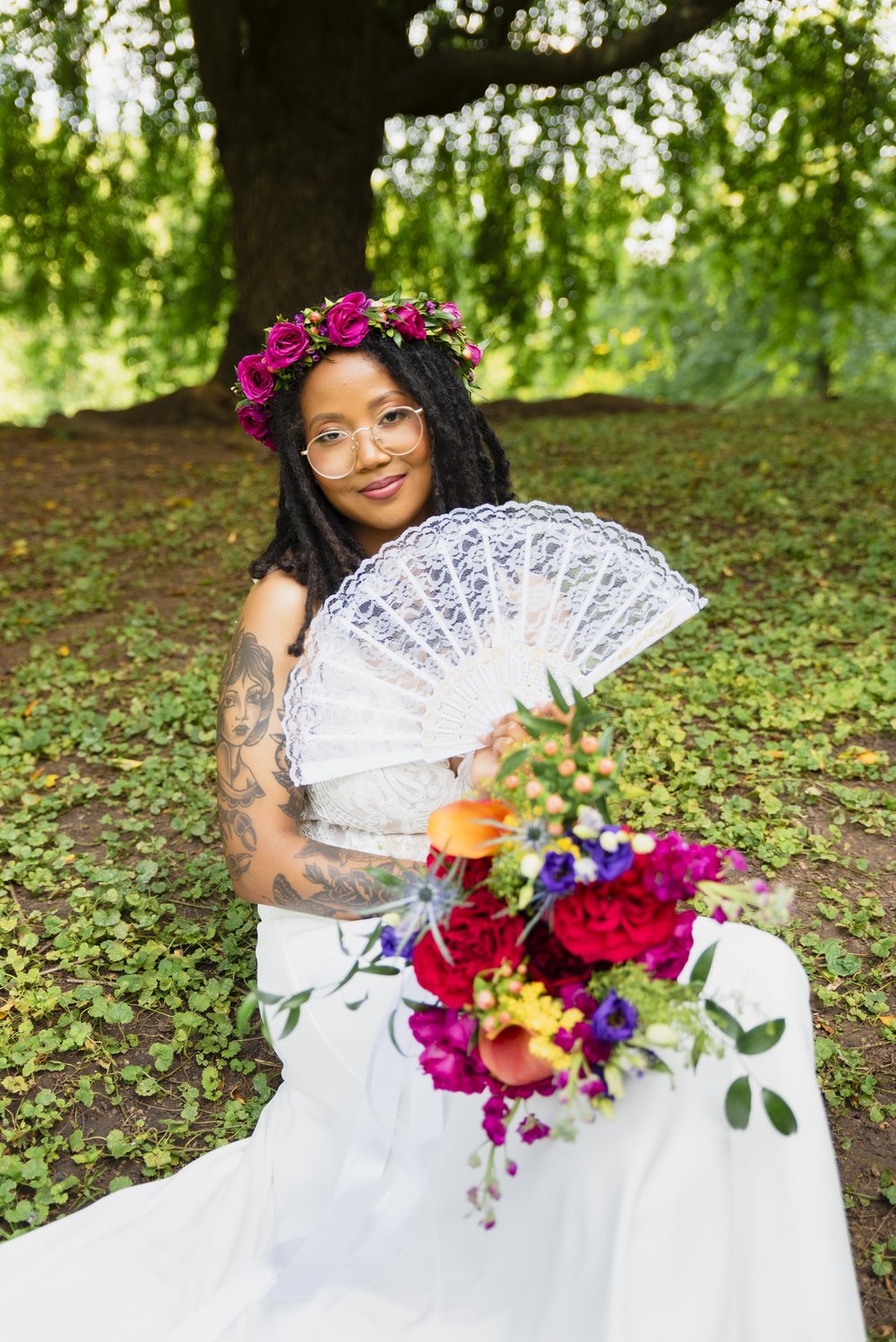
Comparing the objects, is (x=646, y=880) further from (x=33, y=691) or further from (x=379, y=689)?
(x=33, y=691)

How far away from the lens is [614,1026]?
4.98 ft

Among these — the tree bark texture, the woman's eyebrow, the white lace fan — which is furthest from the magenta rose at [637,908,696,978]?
the tree bark texture

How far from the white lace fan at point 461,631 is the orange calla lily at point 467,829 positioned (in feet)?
1.23

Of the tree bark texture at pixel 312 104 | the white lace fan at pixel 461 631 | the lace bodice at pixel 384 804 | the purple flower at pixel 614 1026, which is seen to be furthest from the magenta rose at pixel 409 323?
the tree bark texture at pixel 312 104

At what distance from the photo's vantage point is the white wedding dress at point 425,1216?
1.65 m

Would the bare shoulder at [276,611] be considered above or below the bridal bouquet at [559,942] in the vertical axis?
above

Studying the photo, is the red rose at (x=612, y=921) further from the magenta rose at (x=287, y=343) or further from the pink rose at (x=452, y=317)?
the pink rose at (x=452, y=317)

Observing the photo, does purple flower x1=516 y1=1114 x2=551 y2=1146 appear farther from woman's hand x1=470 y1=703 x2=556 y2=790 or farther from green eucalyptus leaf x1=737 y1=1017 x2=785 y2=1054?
woman's hand x1=470 y1=703 x2=556 y2=790

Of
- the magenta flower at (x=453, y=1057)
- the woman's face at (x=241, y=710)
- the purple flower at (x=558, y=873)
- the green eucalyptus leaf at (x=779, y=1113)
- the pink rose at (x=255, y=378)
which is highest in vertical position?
the pink rose at (x=255, y=378)

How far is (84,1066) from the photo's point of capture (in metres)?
2.84

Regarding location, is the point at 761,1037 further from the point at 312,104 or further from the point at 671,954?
the point at 312,104

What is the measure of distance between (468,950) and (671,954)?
28 centimetres

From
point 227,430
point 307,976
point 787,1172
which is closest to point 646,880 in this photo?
point 787,1172

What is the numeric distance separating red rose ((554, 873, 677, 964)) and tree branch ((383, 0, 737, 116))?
8048mm
